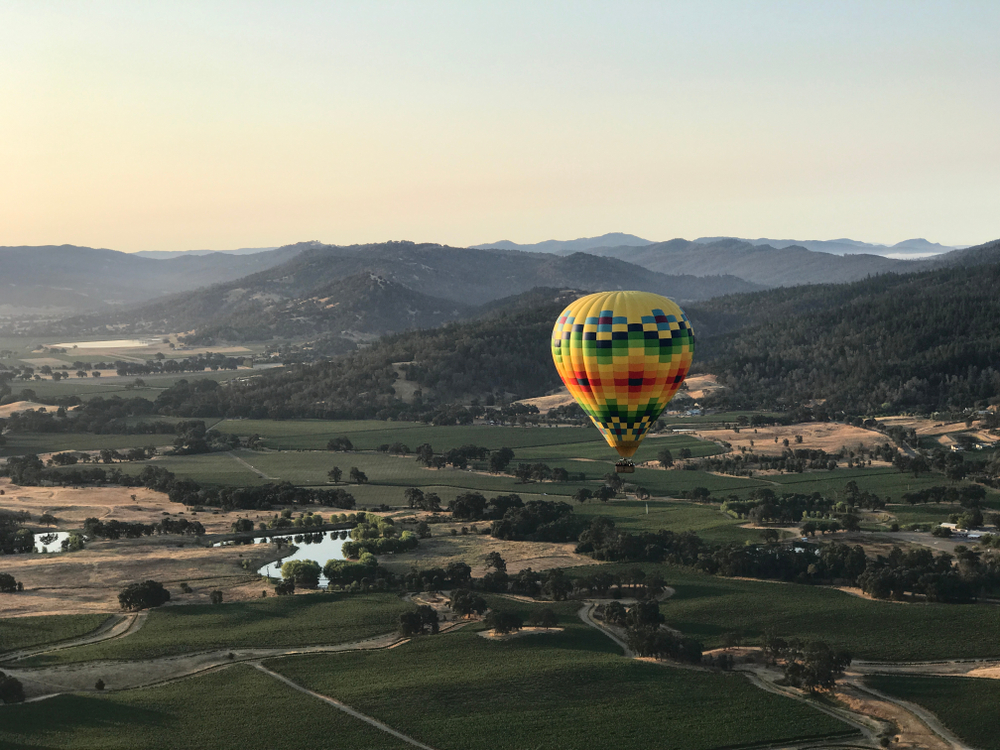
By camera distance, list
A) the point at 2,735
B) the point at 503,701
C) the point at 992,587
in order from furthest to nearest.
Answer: the point at 992,587
the point at 503,701
the point at 2,735

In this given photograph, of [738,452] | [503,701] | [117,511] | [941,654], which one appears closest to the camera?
[503,701]

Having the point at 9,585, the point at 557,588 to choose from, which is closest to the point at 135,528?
the point at 9,585

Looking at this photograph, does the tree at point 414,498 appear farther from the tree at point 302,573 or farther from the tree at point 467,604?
the tree at point 467,604

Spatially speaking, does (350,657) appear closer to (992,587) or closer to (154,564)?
(154,564)

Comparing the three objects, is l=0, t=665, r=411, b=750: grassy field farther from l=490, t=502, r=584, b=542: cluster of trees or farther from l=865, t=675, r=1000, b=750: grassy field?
l=490, t=502, r=584, b=542: cluster of trees

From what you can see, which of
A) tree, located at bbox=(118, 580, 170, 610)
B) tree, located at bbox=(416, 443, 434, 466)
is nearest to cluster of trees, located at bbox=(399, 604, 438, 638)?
tree, located at bbox=(118, 580, 170, 610)

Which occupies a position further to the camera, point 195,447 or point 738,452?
point 195,447

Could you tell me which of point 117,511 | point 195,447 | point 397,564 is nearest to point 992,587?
point 397,564
